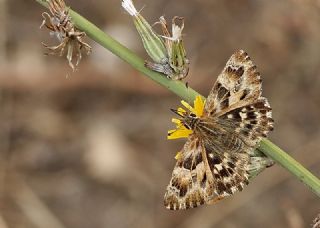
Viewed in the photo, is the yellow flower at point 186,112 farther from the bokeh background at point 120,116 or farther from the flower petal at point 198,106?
the bokeh background at point 120,116

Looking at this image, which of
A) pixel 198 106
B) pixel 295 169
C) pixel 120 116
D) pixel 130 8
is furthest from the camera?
pixel 120 116

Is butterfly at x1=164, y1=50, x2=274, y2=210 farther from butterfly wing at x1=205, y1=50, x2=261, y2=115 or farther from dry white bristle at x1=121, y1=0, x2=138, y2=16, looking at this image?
dry white bristle at x1=121, y1=0, x2=138, y2=16

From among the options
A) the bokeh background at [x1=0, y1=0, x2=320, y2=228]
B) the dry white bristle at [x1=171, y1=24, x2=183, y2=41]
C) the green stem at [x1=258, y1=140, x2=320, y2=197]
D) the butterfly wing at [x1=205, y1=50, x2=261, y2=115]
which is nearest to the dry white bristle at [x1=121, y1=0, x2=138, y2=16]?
the dry white bristle at [x1=171, y1=24, x2=183, y2=41]

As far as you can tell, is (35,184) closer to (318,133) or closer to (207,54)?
(207,54)

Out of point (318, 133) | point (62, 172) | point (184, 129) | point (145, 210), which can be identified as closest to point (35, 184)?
point (62, 172)

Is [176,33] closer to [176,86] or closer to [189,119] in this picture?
[176,86]

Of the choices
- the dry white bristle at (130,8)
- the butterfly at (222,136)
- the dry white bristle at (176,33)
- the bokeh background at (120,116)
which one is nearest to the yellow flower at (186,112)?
the butterfly at (222,136)

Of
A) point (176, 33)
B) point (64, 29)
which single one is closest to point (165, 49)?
point (176, 33)
